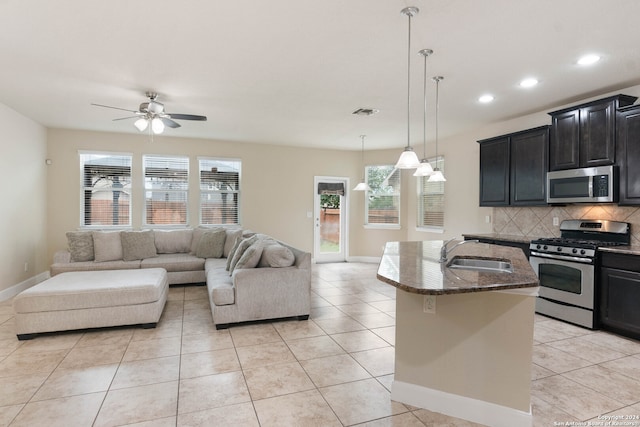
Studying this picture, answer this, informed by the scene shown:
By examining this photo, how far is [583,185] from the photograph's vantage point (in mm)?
3887

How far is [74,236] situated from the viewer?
523 centimetres

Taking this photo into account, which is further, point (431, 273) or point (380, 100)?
point (380, 100)

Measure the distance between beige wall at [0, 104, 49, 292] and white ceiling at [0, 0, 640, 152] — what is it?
399 millimetres

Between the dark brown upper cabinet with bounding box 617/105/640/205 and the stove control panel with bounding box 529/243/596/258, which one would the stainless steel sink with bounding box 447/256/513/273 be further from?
the dark brown upper cabinet with bounding box 617/105/640/205

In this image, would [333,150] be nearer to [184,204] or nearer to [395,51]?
[184,204]

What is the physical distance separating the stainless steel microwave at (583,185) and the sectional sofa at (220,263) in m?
3.10

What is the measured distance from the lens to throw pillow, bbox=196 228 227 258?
5736mm

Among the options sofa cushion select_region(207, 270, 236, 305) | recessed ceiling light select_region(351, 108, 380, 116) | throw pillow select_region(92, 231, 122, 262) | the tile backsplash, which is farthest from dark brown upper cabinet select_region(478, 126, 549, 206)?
throw pillow select_region(92, 231, 122, 262)

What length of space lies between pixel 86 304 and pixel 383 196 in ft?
19.5

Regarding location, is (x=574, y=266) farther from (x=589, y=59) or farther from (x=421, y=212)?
(x=421, y=212)

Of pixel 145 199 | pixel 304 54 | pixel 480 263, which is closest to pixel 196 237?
pixel 145 199

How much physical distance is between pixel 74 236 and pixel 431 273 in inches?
213

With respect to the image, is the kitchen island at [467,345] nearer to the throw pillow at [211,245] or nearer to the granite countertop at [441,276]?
the granite countertop at [441,276]

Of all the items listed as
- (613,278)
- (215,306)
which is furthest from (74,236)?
(613,278)
